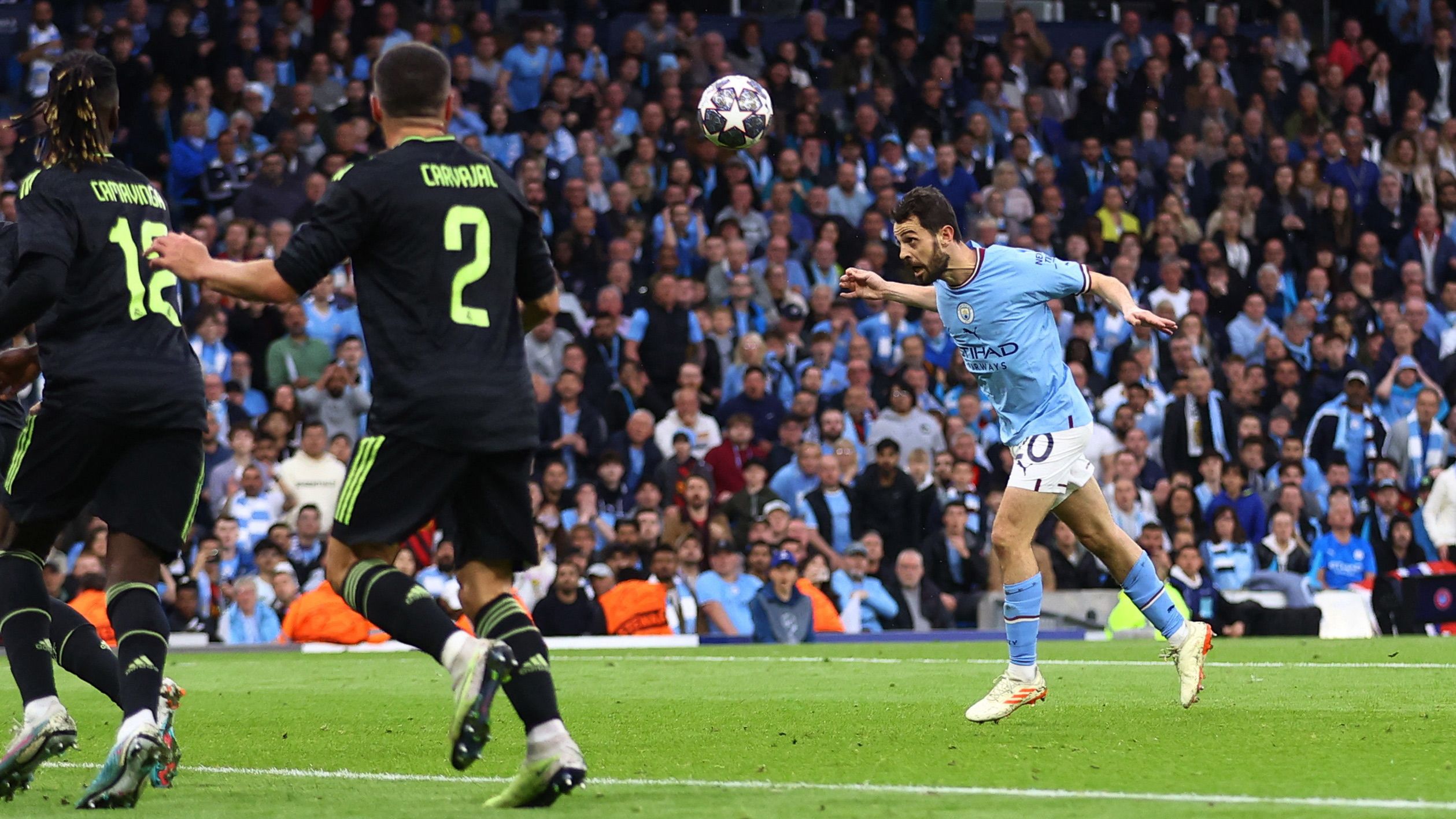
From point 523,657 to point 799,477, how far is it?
13.1 m

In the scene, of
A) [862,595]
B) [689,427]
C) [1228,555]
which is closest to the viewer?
[862,595]

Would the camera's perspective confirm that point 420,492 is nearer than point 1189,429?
Yes

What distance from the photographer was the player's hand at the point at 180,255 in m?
5.66

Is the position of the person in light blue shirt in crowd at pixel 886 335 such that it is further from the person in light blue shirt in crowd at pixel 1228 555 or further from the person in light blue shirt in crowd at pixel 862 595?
the person in light blue shirt in crowd at pixel 1228 555

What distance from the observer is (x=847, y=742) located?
7.55m

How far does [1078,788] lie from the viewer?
19.3ft

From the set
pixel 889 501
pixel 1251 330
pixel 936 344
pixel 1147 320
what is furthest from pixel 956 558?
pixel 1147 320

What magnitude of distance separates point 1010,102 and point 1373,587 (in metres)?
8.83

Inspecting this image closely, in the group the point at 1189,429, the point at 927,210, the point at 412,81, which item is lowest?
the point at 1189,429

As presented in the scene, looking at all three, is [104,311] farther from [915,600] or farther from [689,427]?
[689,427]

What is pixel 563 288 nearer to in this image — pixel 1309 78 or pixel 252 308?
pixel 252 308

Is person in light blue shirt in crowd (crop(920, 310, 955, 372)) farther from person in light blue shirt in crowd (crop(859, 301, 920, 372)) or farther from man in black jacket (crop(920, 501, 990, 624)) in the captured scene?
man in black jacket (crop(920, 501, 990, 624))

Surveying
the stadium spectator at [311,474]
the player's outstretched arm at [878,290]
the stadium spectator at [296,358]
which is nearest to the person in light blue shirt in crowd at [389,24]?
the stadium spectator at [296,358]

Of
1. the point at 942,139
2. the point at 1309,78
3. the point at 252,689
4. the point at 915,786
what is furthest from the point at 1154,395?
the point at 915,786
